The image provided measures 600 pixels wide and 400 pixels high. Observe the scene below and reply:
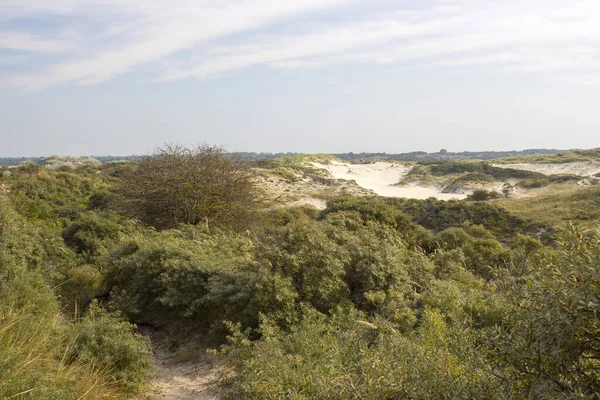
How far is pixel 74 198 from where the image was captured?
2709 cm

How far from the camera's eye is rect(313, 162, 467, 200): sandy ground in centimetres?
4447

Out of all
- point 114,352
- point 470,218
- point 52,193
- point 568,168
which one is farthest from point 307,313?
point 568,168

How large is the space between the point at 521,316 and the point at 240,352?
3503 mm

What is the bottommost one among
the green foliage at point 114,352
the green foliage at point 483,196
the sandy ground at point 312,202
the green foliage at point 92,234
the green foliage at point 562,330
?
the green foliage at point 483,196

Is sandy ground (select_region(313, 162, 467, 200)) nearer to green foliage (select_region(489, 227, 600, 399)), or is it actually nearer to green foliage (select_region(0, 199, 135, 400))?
green foliage (select_region(0, 199, 135, 400))

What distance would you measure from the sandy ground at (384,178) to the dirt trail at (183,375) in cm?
3667

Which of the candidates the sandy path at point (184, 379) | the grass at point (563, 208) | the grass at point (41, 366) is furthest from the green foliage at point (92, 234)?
the grass at point (563, 208)

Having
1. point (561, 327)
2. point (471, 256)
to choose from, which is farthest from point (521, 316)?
point (471, 256)

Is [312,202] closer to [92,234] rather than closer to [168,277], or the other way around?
[92,234]

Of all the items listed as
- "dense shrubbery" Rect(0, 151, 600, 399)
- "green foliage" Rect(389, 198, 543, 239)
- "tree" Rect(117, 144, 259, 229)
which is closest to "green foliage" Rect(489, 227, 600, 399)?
"dense shrubbery" Rect(0, 151, 600, 399)

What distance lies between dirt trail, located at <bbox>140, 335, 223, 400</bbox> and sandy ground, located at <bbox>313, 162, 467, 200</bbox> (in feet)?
120

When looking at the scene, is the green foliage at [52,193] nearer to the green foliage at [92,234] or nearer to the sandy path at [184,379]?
the green foliage at [92,234]

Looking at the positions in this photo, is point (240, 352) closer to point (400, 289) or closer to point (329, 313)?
point (329, 313)

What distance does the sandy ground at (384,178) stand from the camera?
1751 inches
